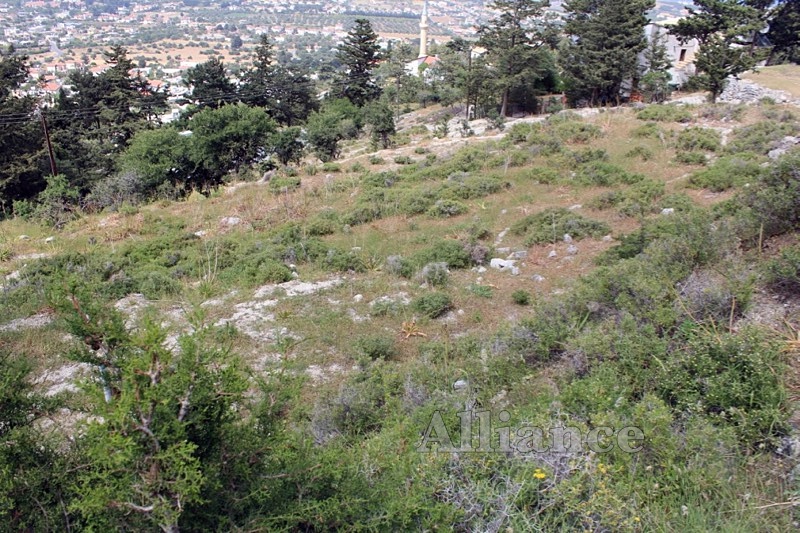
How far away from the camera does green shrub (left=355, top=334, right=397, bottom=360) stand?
6000 mm

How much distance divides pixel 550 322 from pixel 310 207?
29.1 ft

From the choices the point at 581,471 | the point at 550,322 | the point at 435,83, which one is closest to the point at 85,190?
the point at 550,322

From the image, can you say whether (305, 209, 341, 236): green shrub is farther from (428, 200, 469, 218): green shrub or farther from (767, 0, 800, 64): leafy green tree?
(767, 0, 800, 64): leafy green tree

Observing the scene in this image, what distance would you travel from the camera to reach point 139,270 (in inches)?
352

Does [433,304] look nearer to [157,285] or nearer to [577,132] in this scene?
[157,285]

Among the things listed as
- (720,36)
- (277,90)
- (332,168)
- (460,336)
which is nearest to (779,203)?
(460,336)

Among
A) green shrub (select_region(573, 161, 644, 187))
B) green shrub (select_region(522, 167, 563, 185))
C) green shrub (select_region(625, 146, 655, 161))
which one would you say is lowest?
green shrub (select_region(522, 167, 563, 185))

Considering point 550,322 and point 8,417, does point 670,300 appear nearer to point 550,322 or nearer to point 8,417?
point 550,322

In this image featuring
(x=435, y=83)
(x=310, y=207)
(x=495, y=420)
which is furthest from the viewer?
(x=435, y=83)

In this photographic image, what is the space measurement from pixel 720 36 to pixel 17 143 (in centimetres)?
3050

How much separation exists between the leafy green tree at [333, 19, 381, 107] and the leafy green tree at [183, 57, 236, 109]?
7.96 meters

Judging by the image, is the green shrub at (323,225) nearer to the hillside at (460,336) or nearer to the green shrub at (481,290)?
the hillside at (460,336)

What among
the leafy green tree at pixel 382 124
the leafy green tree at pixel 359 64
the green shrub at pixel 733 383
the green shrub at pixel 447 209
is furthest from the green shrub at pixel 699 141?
the leafy green tree at pixel 359 64

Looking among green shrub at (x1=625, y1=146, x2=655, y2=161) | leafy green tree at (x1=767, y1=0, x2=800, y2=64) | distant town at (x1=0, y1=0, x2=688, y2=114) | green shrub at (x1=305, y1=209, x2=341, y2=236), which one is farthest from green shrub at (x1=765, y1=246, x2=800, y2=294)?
distant town at (x1=0, y1=0, x2=688, y2=114)
